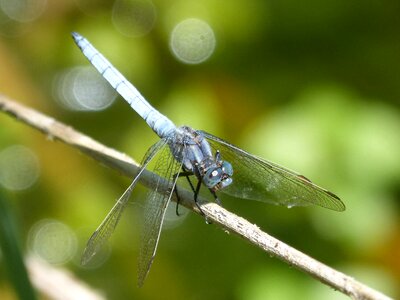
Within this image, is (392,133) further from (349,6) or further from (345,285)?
(345,285)

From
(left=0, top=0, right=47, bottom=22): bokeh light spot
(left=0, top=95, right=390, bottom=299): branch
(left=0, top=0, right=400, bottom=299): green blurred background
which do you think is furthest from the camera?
(left=0, top=0, right=47, bottom=22): bokeh light spot

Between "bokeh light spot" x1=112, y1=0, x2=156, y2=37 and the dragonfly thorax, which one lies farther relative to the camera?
"bokeh light spot" x1=112, y1=0, x2=156, y2=37

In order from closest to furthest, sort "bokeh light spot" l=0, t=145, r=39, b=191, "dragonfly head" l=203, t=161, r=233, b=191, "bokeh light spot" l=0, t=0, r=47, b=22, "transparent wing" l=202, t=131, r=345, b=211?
"transparent wing" l=202, t=131, r=345, b=211 → "dragonfly head" l=203, t=161, r=233, b=191 → "bokeh light spot" l=0, t=145, r=39, b=191 → "bokeh light spot" l=0, t=0, r=47, b=22

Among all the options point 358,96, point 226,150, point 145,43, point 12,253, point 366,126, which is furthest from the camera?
point 145,43

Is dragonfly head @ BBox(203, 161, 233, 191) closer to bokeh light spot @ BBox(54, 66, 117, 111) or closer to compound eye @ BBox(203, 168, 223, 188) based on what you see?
compound eye @ BBox(203, 168, 223, 188)

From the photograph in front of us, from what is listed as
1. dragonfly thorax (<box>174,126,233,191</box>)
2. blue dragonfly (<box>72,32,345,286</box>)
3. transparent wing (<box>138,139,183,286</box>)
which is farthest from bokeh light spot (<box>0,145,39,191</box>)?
transparent wing (<box>138,139,183,286</box>)

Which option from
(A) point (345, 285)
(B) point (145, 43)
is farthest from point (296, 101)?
(A) point (345, 285)

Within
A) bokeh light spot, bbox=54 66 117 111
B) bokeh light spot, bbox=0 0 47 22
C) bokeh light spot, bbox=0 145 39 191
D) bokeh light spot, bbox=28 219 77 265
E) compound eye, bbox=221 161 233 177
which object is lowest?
bokeh light spot, bbox=28 219 77 265
